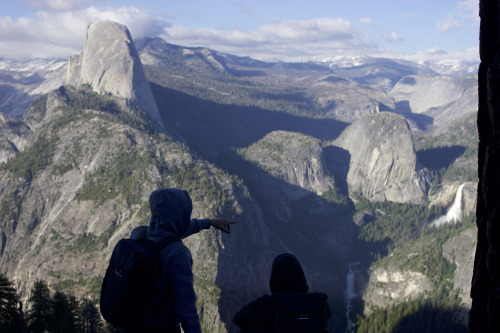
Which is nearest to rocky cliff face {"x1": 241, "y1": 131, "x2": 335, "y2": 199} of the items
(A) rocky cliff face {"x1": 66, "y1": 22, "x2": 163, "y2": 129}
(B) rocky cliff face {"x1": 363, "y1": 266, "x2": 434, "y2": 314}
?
(A) rocky cliff face {"x1": 66, "y1": 22, "x2": 163, "y2": 129}

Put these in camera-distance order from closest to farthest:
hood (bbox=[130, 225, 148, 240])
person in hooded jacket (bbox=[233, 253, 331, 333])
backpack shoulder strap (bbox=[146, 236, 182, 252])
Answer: person in hooded jacket (bbox=[233, 253, 331, 333]) → backpack shoulder strap (bbox=[146, 236, 182, 252]) → hood (bbox=[130, 225, 148, 240])

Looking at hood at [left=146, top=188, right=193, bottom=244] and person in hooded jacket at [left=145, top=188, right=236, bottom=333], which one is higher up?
hood at [left=146, top=188, right=193, bottom=244]

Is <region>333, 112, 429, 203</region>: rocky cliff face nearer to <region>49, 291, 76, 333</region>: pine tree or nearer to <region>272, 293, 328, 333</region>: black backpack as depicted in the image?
<region>49, 291, 76, 333</region>: pine tree

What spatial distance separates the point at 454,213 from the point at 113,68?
346 feet

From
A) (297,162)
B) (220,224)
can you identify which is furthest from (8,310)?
(297,162)

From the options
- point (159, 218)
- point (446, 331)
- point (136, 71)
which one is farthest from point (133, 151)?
point (159, 218)

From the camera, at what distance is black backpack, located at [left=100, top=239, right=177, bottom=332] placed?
5.21 metres

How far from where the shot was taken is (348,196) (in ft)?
420

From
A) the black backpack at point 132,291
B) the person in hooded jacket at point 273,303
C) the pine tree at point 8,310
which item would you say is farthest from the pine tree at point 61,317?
the person in hooded jacket at point 273,303

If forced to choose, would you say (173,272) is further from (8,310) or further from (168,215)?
(8,310)

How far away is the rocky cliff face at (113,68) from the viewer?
119m

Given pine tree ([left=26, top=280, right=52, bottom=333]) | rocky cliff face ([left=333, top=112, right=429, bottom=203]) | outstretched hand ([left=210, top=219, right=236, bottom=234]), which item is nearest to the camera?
outstretched hand ([left=210, top=219, right=236, bottom=234])

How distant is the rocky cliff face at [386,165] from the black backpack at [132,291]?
128 m

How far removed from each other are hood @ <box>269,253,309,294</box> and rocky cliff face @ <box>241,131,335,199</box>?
11395cm
